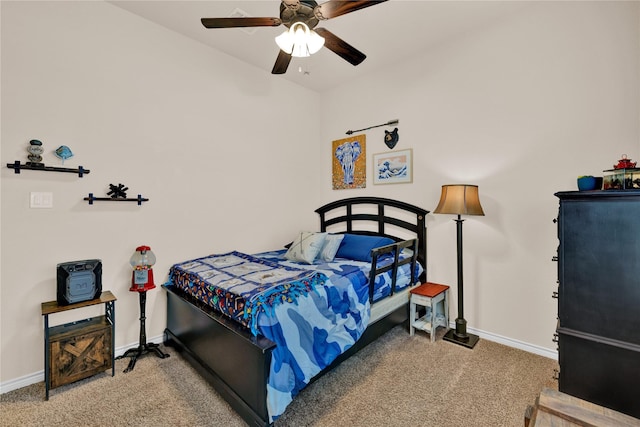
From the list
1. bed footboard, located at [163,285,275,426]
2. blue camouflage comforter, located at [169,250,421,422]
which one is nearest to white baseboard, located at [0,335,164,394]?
bed footboard, located at [163,285,275,426]

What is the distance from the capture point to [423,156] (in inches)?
125

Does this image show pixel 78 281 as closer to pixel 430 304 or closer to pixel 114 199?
pixel 114 199

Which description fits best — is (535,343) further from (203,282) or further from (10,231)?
(10,231)

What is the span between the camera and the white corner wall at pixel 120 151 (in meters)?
2.06

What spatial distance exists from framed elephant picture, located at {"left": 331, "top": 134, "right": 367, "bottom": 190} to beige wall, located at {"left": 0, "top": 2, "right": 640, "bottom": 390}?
36cm

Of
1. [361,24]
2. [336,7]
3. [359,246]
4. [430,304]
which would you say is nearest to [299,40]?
[336,7]

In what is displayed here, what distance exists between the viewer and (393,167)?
134 inches

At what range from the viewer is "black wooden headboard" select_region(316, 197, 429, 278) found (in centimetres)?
315

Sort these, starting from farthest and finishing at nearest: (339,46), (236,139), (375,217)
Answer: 1. (375,217)
2. (236,139)
3. (339,46)

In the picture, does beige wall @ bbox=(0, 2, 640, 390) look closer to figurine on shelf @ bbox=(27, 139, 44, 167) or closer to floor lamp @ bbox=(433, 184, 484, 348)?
figurine on shelf @ bbox=(27, 139, 44, 167)

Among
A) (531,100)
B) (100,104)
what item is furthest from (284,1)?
(531,100)

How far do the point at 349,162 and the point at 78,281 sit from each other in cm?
305

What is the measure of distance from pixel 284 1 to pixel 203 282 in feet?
6.45

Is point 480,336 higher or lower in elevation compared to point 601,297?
lower
